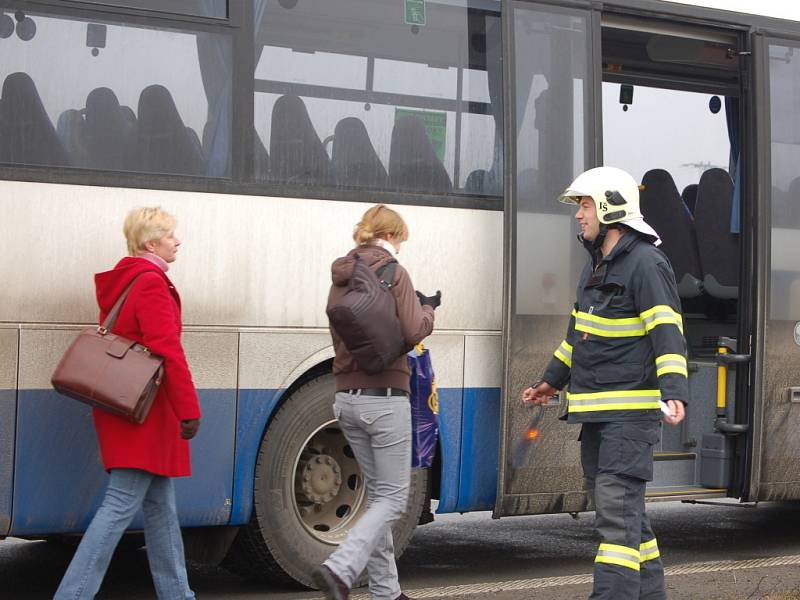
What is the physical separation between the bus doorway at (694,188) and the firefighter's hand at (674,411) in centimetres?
286

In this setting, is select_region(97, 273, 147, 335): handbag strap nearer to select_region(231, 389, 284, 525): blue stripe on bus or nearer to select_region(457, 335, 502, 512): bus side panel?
select_region(231, 389, 284, 525): blue stripe on bus

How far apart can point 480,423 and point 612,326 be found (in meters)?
1.71

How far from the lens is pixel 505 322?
739cm

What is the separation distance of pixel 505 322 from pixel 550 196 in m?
0.72

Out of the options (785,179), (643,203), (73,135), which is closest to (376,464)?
(73,135)

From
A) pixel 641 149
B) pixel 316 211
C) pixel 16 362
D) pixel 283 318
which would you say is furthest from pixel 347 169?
pixel 641 149

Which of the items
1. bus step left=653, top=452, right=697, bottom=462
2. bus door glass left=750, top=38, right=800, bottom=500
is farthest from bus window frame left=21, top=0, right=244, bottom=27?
bus step left=653, top=452, right=697, bottom=462

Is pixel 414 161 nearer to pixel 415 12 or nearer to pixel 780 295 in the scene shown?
pixel 415 12

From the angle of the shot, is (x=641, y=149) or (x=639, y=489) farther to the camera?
(x=641, y=149)

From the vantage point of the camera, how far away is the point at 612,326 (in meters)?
5.85

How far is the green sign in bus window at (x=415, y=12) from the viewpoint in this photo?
734 cm

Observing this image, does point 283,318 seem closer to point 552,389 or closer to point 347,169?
point 347,169

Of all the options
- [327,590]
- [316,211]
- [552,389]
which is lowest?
[327,590]

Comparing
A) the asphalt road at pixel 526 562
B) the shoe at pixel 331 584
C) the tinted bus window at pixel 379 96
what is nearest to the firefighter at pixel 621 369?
the shoe at pixel 331 584
